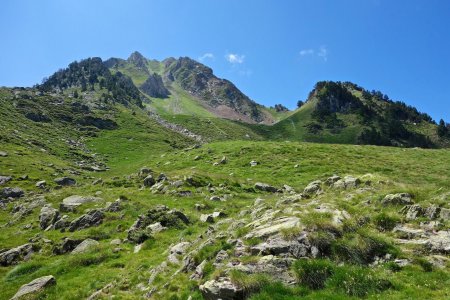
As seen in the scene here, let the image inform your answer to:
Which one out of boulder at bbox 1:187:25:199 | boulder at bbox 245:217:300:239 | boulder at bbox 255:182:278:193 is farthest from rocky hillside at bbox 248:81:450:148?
boulder at bbox 245:217:300:239

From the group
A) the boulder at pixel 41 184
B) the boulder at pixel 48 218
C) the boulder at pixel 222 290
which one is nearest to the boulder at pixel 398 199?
the boulder at pixel 222 290

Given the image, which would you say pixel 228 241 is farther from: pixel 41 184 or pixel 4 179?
pixel 4 179

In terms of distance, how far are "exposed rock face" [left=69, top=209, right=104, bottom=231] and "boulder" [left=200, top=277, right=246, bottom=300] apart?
1718 cm

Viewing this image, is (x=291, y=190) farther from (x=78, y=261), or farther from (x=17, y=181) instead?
(x=17, y=181)

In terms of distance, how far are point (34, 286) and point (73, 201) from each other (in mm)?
15566

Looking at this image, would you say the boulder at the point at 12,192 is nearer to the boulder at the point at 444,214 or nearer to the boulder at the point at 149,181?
the boulder at the point at 149,181

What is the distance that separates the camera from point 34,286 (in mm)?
18406

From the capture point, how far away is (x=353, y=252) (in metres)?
13.7

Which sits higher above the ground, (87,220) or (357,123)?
(357,123)

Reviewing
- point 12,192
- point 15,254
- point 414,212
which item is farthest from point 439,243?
point 12,192

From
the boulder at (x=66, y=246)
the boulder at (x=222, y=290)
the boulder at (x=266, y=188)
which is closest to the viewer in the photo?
the boulder at (x=222, y=290)

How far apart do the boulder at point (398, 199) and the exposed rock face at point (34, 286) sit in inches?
690

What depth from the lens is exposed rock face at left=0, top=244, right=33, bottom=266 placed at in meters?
23.1

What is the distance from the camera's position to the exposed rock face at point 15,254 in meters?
23.1
